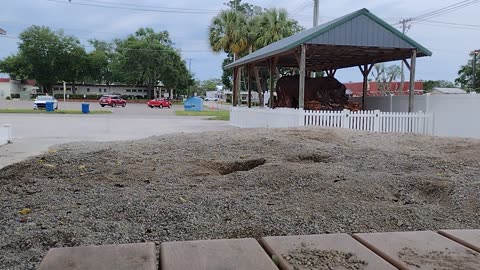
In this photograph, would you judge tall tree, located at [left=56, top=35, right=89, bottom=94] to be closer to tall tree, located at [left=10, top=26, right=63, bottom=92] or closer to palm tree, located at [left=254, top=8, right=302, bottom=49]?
tall tree, located at [left=10, top=26, right=63, bottom=92]

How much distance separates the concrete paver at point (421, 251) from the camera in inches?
108

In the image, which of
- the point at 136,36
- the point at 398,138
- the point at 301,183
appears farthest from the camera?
the point at 136,36

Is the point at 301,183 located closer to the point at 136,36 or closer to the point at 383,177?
the point at 383,177

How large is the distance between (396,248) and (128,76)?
8474cm

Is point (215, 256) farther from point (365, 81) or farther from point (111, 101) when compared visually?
point (111, 101)

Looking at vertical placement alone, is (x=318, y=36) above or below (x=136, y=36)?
below

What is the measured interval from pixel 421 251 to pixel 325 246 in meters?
0.62

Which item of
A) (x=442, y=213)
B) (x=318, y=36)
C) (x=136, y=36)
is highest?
(x=136, y=36)

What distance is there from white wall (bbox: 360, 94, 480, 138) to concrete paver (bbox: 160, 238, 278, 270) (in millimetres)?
14916

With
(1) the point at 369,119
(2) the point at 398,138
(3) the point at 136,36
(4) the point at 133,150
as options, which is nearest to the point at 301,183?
(4) the point at 133,150

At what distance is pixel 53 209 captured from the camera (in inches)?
180

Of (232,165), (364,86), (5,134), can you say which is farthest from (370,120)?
(5,134)

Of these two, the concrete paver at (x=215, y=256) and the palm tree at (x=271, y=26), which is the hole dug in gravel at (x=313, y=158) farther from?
the palm tree at (x=271, y=26)

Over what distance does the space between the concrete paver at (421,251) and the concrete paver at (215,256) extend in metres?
0.78
